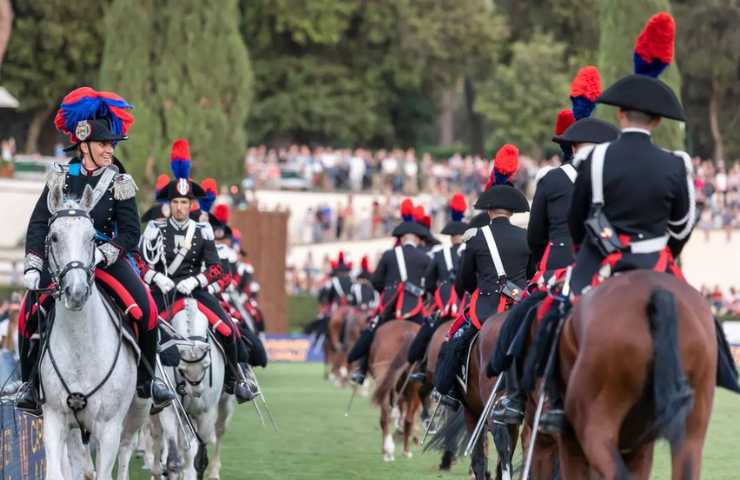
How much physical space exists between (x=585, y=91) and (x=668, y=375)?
178 inches

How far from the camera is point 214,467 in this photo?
17188 millimetres

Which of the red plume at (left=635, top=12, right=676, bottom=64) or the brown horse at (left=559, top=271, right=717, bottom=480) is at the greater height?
the red plume at (left=635, top=12, right=676, bottom=64)

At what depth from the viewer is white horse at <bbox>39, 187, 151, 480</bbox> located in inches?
457

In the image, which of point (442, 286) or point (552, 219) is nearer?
point (552, 219)

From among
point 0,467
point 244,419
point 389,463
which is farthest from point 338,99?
point 0,467

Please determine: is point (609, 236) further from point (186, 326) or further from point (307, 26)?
point (307, 26)

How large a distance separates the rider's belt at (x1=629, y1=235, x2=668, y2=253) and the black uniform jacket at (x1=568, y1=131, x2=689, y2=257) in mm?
24

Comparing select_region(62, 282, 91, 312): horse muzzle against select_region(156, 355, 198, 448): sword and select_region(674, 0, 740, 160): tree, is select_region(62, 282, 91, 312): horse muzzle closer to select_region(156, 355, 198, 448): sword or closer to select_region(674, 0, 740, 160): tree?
select_region(156, 355, 198, 448): sword

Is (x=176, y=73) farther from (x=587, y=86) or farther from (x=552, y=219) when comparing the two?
(x=552, y=219)

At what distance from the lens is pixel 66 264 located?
11297 mm

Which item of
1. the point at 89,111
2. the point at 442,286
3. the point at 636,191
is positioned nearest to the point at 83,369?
the point at 89,111

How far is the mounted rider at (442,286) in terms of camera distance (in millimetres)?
18641

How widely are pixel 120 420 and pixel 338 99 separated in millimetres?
59573

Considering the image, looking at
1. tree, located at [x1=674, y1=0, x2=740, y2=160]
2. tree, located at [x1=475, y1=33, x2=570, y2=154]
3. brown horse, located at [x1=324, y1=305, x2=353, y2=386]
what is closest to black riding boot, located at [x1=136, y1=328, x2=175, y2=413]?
brown horse, located at [x1=324, y1=305, x2=353, y2=386]
